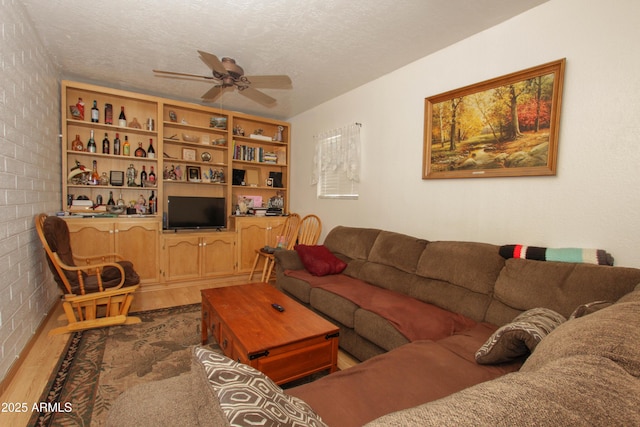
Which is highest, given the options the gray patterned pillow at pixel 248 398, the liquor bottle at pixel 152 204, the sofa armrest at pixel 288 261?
the liquor bottle at pixel 152 204

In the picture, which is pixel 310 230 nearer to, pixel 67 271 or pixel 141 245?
pixel 141 245

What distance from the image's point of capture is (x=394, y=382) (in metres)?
1.23

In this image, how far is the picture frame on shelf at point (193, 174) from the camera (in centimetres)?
424

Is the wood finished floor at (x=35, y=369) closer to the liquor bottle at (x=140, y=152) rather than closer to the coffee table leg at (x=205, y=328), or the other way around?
the coffee table leg at (x=205, y=328)

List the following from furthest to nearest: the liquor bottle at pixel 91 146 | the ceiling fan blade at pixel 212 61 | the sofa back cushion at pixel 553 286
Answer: the liquor bottle at pixel 91 146
the ceiling fan blade at pixel 212 61
the sofa back cushion at pixel 553 286

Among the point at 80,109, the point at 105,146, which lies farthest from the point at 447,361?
the point at 80,109

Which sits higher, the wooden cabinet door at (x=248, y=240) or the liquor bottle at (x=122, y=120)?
the liquor bottle at (x=122, y=120)

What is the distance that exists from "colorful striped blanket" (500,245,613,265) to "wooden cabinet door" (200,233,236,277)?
A: 335 cm

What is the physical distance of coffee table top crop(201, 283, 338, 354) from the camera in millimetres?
1670

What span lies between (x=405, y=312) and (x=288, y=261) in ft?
5.09

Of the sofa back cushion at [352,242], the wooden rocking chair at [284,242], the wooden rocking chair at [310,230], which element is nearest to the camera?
the sofa back cushion at [352,242]

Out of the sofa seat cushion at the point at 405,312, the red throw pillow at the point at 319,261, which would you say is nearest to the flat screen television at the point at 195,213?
the red throw pillow at the point at 319,261

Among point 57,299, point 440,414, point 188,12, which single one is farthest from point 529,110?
point 57,299

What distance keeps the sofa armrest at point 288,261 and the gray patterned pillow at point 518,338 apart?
6.93ft
